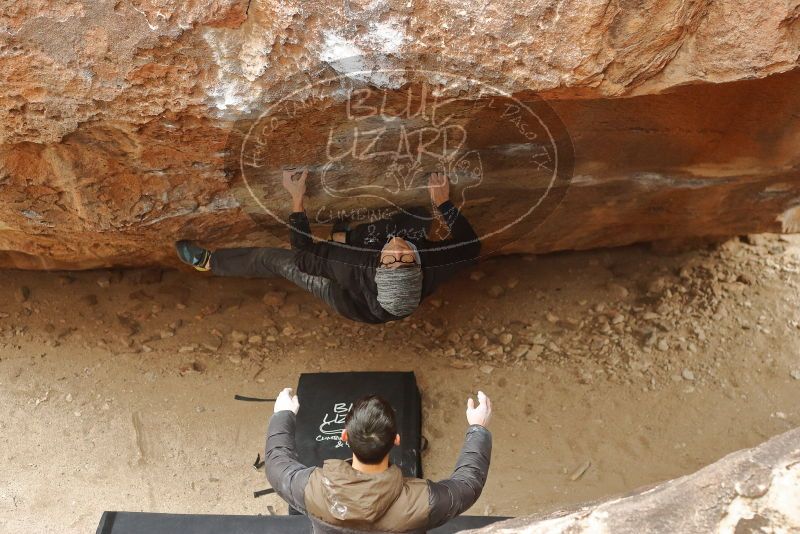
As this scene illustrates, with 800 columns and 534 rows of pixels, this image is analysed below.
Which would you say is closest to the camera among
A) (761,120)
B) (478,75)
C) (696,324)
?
(478,75)

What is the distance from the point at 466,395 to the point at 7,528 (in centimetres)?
180

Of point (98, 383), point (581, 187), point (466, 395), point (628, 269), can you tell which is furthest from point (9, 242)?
point (628, 269)

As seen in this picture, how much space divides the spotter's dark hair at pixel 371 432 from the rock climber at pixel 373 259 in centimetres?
78

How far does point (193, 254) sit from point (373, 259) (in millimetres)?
759

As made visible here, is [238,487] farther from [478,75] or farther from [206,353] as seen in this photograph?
[478,75]


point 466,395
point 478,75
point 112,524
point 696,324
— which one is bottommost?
point 112,524

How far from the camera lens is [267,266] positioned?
2875 mm

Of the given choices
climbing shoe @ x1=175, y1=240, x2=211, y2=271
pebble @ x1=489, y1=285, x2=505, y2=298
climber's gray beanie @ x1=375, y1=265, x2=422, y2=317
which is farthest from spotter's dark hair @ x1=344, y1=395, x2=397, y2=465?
pebble @ x1=489, y1=285, x2=505, y2=298

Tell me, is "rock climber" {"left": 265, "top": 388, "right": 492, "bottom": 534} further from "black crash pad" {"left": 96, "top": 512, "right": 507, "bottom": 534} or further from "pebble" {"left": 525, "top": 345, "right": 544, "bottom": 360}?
"pebble" {"left": 525, "top": 345, "right": 544, "bottom": 360}

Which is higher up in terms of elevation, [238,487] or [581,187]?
[581,187]

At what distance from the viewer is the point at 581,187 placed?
2.79 meters

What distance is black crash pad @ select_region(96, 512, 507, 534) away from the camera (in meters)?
2.41

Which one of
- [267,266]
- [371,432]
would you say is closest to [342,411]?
[267,266]

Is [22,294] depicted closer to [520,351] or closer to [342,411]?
[342,411]
